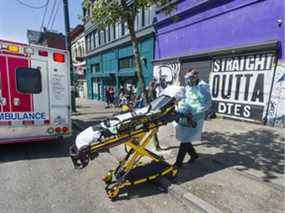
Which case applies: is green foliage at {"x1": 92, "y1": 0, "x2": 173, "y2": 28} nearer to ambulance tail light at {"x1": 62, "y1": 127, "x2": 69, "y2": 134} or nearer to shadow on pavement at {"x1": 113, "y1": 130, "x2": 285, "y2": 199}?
ambulance tail light at {"x1": 62, "y1": 127, "x2": 69, "y2": 134}

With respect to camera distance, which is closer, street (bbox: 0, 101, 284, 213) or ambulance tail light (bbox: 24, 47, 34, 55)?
street (bbox: 0, 101, 284, 213)

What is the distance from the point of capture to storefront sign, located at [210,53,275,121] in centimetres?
760

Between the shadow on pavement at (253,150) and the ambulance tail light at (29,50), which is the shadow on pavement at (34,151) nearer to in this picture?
the ambulance tail light at (29,50)

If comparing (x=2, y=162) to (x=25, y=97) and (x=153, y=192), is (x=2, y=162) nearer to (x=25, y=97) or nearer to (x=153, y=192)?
(x=25, y=97)

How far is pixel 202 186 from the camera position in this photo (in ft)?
11.7

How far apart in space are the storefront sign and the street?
2671 millimetres

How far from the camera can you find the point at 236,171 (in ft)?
13.5

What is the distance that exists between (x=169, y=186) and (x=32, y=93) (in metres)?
4.02

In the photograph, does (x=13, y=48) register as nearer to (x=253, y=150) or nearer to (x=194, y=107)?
(x=194, y=107)

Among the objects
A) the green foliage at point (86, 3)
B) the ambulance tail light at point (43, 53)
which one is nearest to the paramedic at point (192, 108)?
the green foliage at point (86, 3)

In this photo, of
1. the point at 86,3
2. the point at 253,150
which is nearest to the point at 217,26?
the point at 253,150

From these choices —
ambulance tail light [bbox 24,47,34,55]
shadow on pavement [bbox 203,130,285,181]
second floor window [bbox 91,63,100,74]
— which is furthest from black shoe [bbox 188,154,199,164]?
second floor window [bbox 91,63,100,74]

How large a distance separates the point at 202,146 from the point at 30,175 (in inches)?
166

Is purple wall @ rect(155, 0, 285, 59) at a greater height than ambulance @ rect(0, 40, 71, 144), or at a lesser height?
greater
